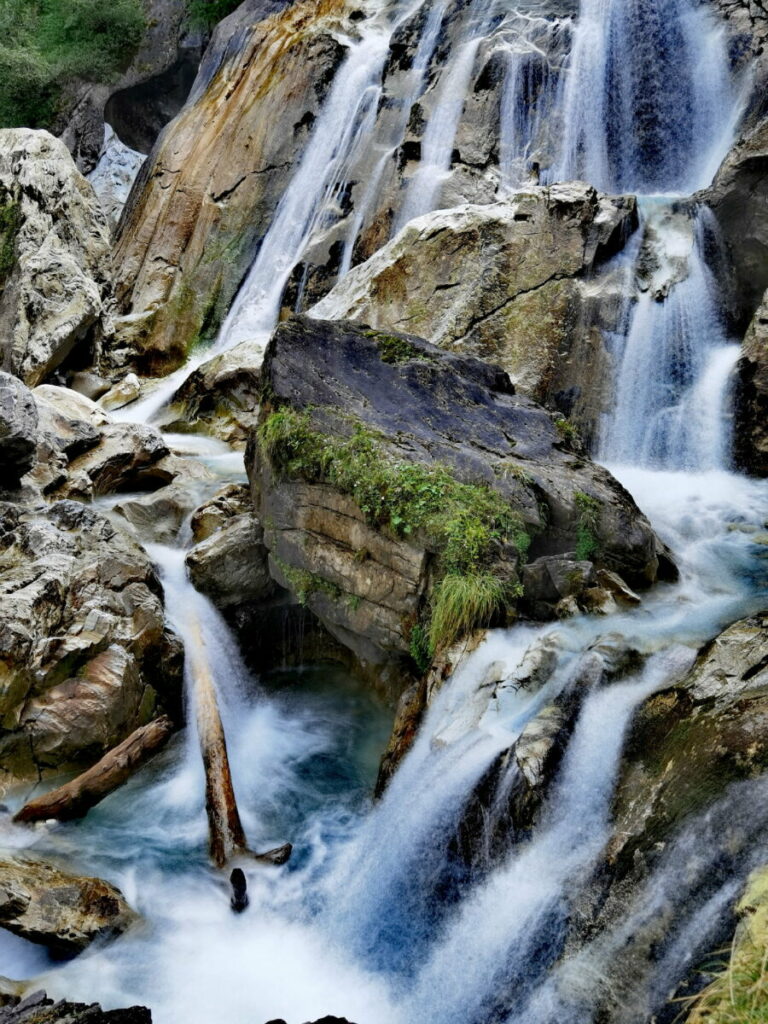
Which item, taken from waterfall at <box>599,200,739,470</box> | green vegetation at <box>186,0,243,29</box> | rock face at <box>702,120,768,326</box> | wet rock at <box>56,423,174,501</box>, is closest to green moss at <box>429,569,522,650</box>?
waterfall at <box>599,200,739,470</box>

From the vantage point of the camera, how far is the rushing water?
396 centimetres

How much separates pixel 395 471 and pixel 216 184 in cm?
1619

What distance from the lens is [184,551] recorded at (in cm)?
940

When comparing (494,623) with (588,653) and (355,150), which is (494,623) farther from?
(355,150)

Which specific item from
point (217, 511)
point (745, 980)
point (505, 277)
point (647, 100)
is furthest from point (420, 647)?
point (647, 100)

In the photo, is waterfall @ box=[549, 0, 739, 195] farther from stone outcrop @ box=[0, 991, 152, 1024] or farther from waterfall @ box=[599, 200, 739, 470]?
stone outcrop @ box=[0, 991, 152, 1024]

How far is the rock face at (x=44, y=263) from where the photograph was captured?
14.3 m

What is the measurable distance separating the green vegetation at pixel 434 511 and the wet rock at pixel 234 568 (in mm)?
1232

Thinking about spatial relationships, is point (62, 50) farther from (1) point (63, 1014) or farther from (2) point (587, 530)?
(1) point (63, 1014)

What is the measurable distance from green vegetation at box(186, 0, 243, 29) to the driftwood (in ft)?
89.0

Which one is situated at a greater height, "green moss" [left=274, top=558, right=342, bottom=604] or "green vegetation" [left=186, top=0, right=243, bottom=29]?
"green vegetation" [left=186, top=0, right=243, bottom=29]

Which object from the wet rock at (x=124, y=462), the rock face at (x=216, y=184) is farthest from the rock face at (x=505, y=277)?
the rock face at (x=216, y=184)

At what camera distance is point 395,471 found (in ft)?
23.5

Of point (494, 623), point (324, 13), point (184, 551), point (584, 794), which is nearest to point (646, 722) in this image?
point (584, 794)
